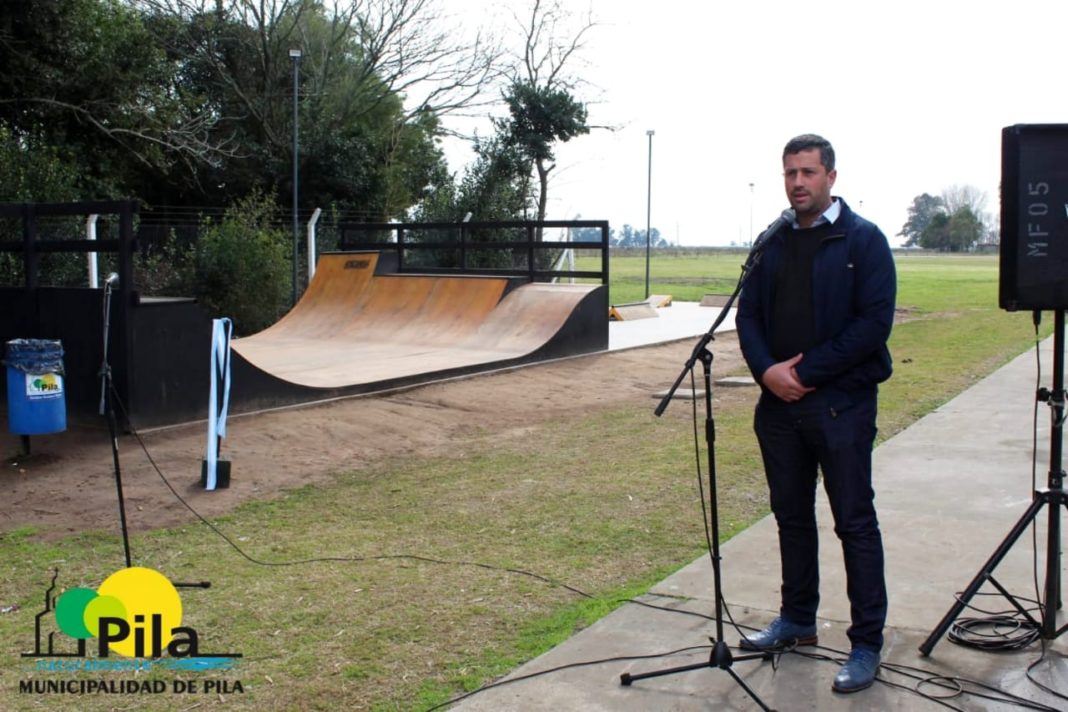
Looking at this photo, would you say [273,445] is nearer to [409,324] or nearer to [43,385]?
[43,385]

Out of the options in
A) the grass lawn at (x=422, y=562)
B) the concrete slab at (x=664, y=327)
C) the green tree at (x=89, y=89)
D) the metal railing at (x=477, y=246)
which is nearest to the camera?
the grass lawn at (x=422, y=562)

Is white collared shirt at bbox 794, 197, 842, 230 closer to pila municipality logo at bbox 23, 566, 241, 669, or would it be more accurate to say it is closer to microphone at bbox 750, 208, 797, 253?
microphone at bbox 750, 208, 797, 253

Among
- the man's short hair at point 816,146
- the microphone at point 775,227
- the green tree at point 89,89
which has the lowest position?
the microphone at point 775,227

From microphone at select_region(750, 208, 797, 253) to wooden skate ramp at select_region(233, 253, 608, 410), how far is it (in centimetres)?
744

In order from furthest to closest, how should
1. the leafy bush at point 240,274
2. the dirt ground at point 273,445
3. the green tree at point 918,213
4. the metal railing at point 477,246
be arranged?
1. the green tree at point 918,213
2. the leafy bush at point 240,274
3. the metal railing at point 477,246
4. the dirt ground at point 273,445

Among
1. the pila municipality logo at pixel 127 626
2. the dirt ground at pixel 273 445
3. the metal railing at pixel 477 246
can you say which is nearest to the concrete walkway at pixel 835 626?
the pila municipality logo at pixel 127 626

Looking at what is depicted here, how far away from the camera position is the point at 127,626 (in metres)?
4.08

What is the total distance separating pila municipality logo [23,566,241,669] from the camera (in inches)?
152

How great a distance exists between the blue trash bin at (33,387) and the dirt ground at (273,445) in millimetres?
333

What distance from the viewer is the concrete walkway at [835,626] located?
3418mm

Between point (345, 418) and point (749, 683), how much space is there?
20.3 feet

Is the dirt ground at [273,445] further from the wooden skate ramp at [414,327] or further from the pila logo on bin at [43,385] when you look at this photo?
the wooden skate ramp at [414,327]

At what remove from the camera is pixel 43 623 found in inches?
168

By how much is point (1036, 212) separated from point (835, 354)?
936 mm
